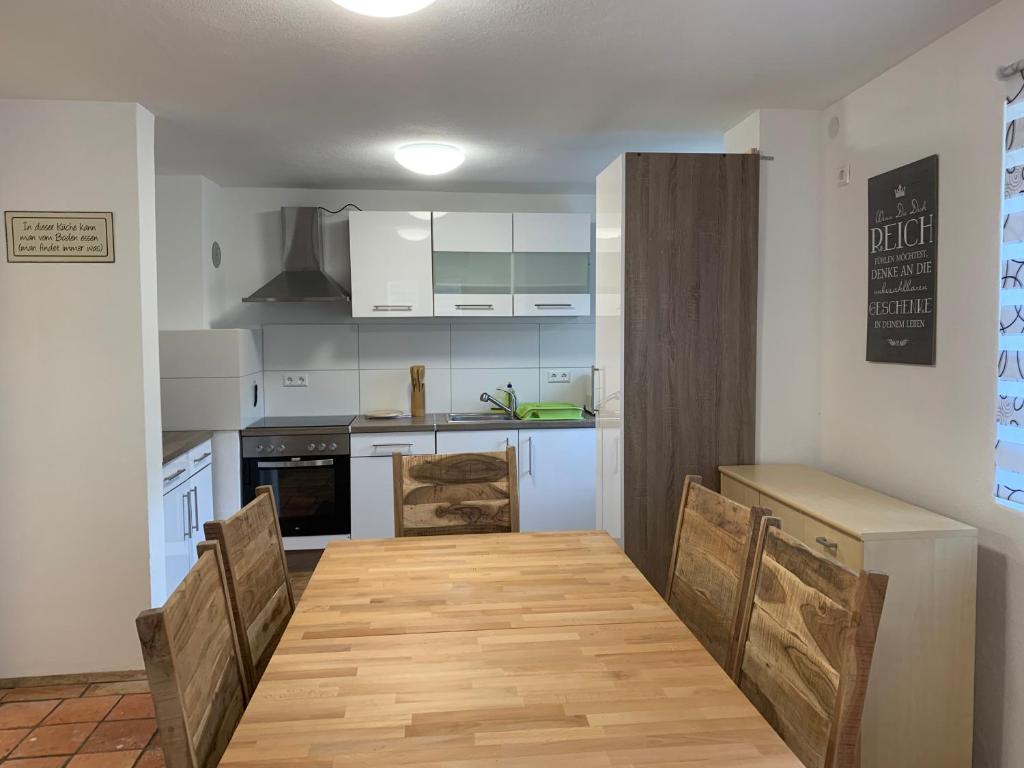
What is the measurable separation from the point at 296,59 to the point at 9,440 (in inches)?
72.6

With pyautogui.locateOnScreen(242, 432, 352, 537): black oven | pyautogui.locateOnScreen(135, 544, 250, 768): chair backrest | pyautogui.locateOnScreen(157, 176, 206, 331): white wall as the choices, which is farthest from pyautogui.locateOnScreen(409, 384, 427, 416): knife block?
pyautogui.locateOnScreen(135, 544, 250, 768): chair backrest

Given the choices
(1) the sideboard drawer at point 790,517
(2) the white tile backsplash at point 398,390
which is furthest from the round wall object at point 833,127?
(2) the white tile backsplash at point 398,390

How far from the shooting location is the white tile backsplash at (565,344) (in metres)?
4.68

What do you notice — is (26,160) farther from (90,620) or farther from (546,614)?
(546,614)

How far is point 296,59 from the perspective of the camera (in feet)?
7.60

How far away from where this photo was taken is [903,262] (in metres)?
2.43

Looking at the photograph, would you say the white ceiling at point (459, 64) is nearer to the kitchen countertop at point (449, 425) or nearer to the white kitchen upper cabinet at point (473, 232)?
the white kitchen upper cabinet at point (473, 232)

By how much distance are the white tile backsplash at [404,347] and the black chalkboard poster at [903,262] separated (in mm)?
2640

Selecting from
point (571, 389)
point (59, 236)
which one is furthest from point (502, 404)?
point (59, 236)

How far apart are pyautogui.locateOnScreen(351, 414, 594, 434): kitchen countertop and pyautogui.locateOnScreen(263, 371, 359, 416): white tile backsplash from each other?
31 centimetres

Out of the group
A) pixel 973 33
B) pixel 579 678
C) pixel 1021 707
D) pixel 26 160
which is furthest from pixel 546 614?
pixel 26 160

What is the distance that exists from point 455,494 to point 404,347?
7.51 ft

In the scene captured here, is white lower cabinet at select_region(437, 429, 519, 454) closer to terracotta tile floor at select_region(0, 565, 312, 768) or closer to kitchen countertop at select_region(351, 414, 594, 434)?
kitchen countertop at select_region(351, 414, 594, 434)

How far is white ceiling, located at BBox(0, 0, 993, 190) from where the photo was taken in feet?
6.57
